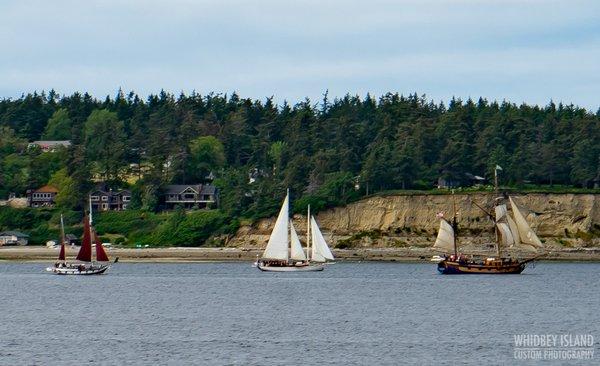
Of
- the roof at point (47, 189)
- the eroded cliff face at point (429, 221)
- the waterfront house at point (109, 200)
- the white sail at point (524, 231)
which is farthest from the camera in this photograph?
the roof at point (47, 189)

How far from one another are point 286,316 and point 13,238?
85.9 meters

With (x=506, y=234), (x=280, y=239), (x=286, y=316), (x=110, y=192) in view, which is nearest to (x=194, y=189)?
(x=110, y=192)

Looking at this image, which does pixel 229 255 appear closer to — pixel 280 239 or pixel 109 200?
pixel 280 239

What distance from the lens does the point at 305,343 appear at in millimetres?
60750

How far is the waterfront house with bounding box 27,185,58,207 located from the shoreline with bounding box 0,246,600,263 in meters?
28.2

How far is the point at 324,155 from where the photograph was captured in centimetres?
16362

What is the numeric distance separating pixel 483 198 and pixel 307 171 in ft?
82.7

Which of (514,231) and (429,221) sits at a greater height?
(429,221)

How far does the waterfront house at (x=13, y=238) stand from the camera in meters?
153

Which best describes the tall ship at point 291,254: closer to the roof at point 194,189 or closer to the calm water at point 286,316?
the calm water at point 286,316

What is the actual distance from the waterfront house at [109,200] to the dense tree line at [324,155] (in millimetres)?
2317

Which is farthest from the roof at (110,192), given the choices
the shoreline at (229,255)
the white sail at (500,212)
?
the white sail at (500,212)

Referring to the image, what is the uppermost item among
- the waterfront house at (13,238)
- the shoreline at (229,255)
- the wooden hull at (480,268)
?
the waterfront house at (13,238)

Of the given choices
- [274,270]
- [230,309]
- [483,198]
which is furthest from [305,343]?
[483,198]
